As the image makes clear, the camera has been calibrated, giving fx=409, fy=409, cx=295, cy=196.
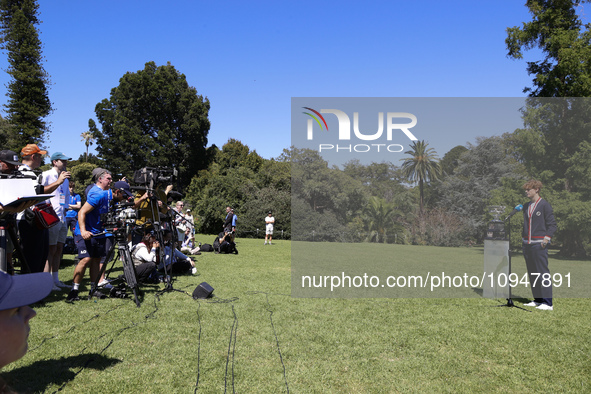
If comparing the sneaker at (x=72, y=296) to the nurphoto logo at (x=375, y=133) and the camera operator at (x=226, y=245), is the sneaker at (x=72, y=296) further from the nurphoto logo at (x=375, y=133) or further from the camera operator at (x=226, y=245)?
the camera operator at (x=226, y=245)

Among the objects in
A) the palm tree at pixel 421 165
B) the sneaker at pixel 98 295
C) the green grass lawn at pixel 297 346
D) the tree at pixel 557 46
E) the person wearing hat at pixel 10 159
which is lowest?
the green grass lawn at pixel 297 346

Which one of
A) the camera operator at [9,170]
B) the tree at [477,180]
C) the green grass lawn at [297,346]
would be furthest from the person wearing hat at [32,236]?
the tree at [477,180]

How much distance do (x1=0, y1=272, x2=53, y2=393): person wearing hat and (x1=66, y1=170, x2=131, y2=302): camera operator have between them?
216 inches

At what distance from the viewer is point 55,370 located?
3.72m

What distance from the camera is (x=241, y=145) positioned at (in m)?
52.7

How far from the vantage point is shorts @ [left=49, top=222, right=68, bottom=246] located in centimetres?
696

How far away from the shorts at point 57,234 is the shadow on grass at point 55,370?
11.7 ft

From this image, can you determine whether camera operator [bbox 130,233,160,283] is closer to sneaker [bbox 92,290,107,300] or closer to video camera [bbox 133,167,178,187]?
A: sneaker [bbox 92,290,107,300]

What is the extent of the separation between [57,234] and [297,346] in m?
4.89

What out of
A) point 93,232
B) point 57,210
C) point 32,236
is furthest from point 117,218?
point 57,210

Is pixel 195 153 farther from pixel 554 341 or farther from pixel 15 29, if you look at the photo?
pixel 554 341

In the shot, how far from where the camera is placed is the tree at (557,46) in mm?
16766

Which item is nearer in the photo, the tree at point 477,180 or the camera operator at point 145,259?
the camera operator at point 145,259

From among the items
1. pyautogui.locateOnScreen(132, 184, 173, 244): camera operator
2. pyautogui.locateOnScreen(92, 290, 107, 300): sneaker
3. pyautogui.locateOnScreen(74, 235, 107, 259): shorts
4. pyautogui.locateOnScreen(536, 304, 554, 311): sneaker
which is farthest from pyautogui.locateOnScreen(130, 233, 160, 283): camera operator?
pyautogui.locateOnScreen(536, 304, 554, 311): sneaker
